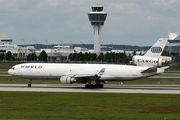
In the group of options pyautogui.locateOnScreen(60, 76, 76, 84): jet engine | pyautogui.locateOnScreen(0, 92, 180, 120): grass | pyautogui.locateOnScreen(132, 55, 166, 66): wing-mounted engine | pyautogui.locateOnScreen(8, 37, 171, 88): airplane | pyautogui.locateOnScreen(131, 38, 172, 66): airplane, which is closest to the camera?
pyautogui.locateOnScreen(0, 92, 180, 120): grass

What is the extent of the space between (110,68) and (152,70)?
5860 mm

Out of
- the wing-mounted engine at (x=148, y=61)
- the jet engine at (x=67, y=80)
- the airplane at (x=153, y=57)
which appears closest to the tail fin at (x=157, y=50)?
the airplane at (x=153, y=57)

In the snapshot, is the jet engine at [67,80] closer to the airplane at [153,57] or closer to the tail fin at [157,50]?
the airplane at [153,57]

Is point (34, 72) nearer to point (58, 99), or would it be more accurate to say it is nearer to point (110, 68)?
point (110, 68)

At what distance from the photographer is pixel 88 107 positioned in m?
41.6

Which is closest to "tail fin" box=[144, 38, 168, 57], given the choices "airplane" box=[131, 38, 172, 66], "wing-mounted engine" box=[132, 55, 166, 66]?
"airplane" box=[131, 38, 172, 66]

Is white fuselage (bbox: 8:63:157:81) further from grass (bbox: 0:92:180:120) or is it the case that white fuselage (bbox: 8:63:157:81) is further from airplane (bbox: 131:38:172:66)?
grass (bbox: 0:92:180:120)

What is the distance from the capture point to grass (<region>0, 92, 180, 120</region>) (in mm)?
35719

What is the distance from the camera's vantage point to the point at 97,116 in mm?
35625

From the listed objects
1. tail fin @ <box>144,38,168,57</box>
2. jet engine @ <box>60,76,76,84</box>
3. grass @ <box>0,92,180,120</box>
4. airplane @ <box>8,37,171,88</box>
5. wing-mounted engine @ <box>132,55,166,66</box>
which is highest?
tail fin @ <box>144,38,168,57</box>

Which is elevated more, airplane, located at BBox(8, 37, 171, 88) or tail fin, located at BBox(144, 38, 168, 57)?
tail fin, located at BBox(144, 38, 168, 57)

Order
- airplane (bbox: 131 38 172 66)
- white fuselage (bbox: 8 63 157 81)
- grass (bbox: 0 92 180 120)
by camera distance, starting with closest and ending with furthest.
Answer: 1. grass (bbox: 0 92 180 120)
2. airplane (bbox: 131 38 172 66)
3. white fuselage (bbox: 8 63 157 81)

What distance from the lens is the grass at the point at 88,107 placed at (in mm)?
35719

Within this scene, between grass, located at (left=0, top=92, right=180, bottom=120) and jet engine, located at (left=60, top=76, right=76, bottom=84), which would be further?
jet engine, located at (left=60, top=76, right=76, bottom=84)
